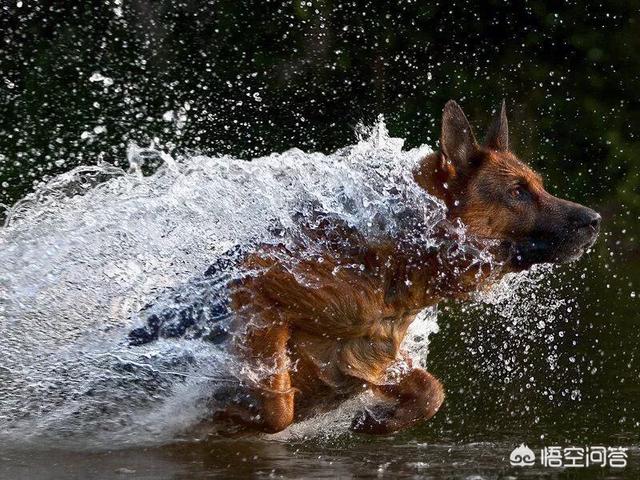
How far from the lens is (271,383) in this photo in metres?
4.92

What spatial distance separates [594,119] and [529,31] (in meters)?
1.10

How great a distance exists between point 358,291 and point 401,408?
0.88 metres

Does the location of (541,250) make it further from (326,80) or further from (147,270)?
(326,80)

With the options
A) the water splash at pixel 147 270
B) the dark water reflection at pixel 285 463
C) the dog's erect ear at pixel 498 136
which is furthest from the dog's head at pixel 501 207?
the dark water reflection at pixel 285 463

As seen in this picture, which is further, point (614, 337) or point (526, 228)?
point (614, 337)

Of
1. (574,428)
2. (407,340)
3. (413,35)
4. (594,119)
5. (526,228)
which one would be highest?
(413,35)

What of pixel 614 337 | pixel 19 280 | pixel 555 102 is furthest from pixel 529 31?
pixel 19 280

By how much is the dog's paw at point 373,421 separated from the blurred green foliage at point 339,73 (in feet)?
18.4

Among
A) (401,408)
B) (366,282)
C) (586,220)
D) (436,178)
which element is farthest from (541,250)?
(401,408)

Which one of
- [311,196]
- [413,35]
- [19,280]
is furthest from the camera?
[413,35]

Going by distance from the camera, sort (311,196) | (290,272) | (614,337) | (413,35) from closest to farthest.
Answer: (290,272)
(311,196)
(614,337)
(413,35)

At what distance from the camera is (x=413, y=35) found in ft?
38.4

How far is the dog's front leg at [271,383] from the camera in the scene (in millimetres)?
4949

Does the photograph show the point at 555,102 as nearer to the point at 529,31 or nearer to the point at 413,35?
the point at 529,31
